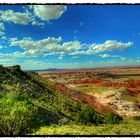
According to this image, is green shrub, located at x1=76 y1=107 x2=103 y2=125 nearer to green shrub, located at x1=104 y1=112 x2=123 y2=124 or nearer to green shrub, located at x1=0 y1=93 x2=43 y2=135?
green shrub, located at x1=104 y1=112 x2=123 y2=124

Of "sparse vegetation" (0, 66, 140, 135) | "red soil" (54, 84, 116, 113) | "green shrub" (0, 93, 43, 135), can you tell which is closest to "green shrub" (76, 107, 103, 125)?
"sparse vegetation" (0, 66, 140, 135)

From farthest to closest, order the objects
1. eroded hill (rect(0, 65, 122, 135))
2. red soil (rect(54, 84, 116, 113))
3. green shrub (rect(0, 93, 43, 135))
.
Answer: red soil (rect(54, 84, 116, 113)) → eroded hill (rect(0, 65, 122, 135)) → green shrub (rect(0, 93, 43, 135))

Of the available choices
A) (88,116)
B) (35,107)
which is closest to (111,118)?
(88,116)

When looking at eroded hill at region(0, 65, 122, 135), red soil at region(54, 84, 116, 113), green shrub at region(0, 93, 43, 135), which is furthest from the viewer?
red soil at region(54, 84, 116, 113)

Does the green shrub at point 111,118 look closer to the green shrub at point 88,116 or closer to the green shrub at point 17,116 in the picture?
the green shrub at point 88,116

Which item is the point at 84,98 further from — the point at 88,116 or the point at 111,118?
the point at 111,118

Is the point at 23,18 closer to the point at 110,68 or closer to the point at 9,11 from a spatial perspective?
the point at 9,11
